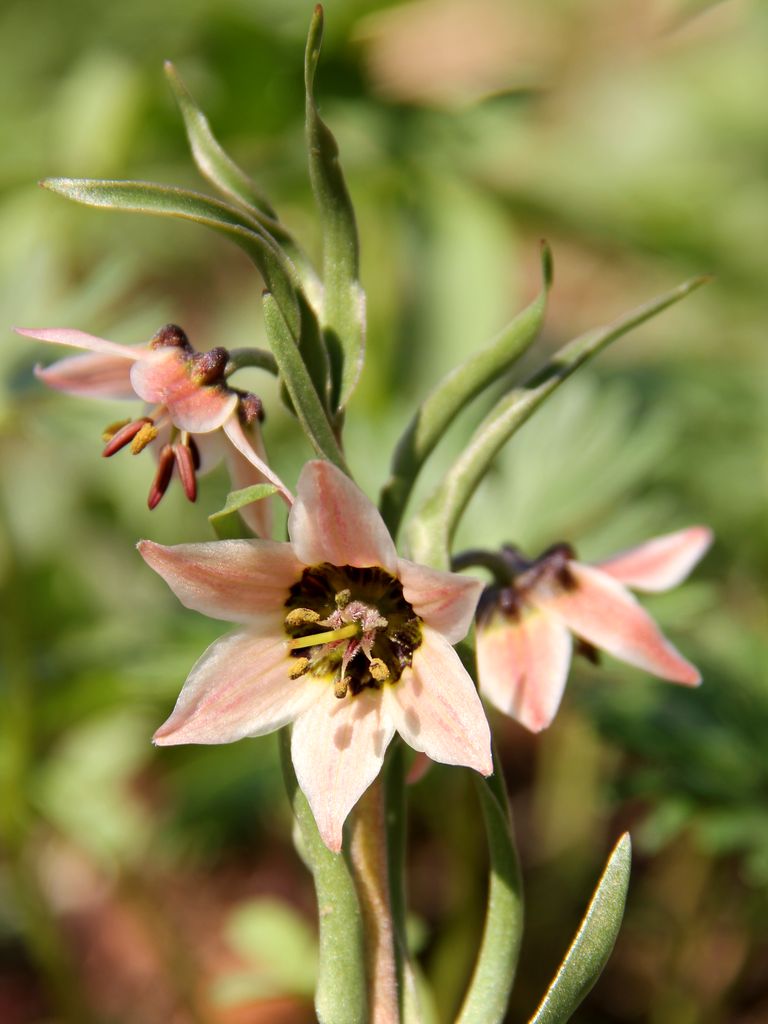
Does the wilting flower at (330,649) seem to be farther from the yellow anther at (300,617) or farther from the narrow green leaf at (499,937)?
the narrow green leaf at (499,937)

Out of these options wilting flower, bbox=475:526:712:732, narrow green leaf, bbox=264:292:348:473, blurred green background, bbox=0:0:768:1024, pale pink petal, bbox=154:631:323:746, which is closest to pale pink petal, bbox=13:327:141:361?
narrow green leaf, bbox=264:292:348:473

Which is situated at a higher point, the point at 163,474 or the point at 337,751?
the point at 163,474

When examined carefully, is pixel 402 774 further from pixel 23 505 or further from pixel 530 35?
pixel 530 35

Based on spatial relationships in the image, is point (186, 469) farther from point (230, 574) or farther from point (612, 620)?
point (612, 620)

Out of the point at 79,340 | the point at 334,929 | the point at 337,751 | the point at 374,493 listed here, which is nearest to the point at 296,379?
the point at 79,340

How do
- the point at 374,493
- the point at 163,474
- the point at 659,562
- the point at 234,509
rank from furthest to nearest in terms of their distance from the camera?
the point at 374,493, the point at 659,562, the point at 163,474, the point at 234,509

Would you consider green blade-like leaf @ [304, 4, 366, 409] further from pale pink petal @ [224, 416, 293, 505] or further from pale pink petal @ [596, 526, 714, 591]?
pale pink petal @ [596, 526, 714, 591]

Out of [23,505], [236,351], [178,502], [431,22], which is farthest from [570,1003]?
[431,22]

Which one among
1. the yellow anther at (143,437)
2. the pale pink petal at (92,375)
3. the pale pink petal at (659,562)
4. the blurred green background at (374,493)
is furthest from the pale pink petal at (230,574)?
the blurred green background at (374,493)
